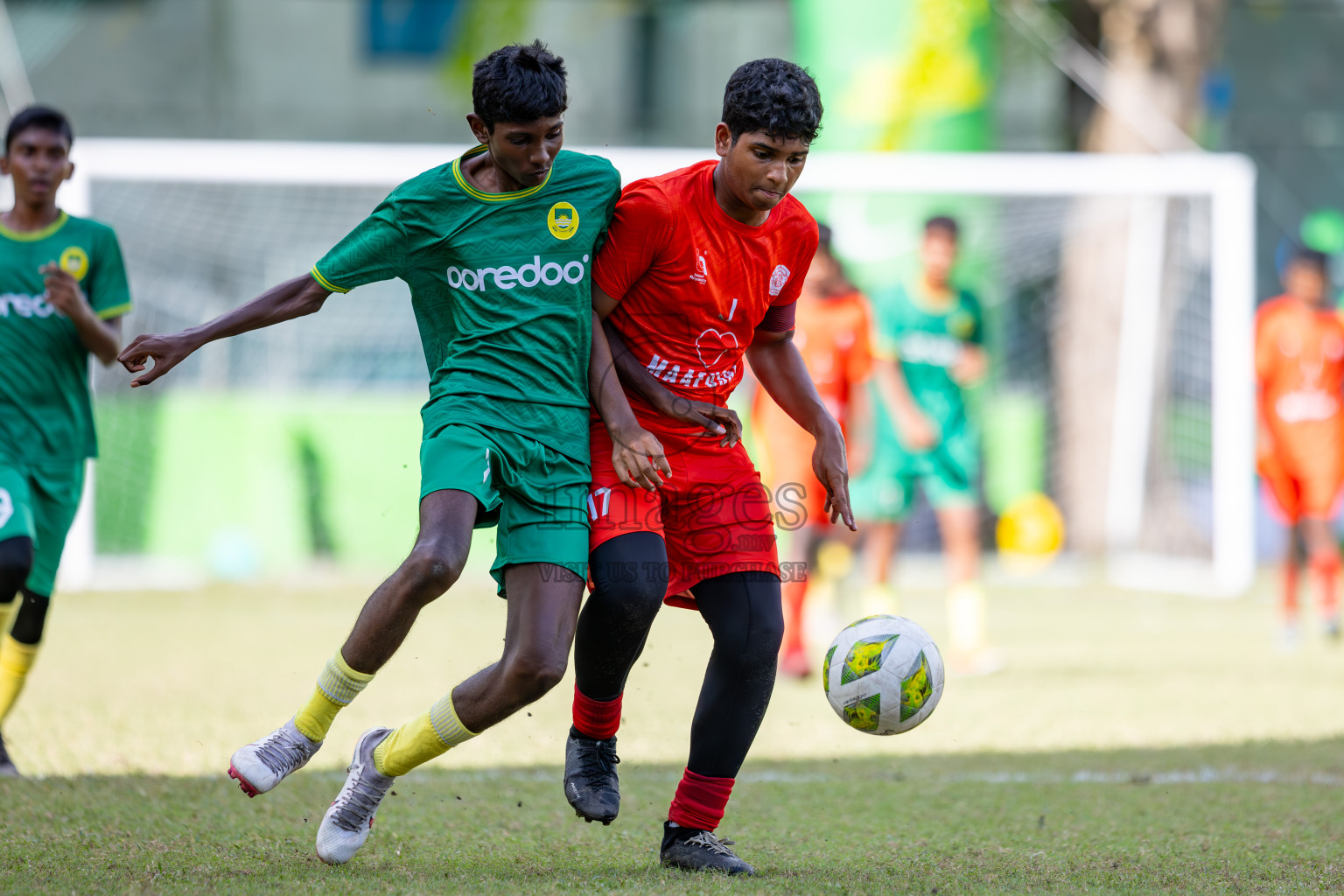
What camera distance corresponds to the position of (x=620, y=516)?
3.79 m

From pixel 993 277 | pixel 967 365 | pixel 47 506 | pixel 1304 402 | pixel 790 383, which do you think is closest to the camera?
pixel 790 383

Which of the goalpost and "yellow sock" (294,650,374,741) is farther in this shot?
the goalpost

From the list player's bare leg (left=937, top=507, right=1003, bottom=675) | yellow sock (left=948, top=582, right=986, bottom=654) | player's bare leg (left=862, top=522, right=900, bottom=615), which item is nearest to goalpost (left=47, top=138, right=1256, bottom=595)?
player's bare leg (left=862, top=522, right=900, bottom=615)

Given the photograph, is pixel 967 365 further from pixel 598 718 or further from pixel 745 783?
pixel 598 718

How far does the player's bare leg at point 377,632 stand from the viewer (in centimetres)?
350

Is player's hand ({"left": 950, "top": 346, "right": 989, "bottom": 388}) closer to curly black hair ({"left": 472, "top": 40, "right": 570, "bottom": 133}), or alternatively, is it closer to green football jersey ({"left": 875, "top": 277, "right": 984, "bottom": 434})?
green football jersey ({"left": 875, "top": 277, "right": 984, "bottom": 434})

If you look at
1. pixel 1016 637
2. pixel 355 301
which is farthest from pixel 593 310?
pixel 355 301

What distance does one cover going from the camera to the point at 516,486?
368cm

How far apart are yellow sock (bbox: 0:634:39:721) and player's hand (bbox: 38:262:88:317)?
4.12 ft

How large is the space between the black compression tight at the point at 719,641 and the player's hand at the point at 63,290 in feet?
8.14

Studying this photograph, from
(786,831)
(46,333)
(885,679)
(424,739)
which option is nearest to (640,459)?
(424,739)

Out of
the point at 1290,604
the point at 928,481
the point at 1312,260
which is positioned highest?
the point at 1312,260

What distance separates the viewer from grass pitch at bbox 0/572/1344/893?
3725 mm

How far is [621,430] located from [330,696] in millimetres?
982
